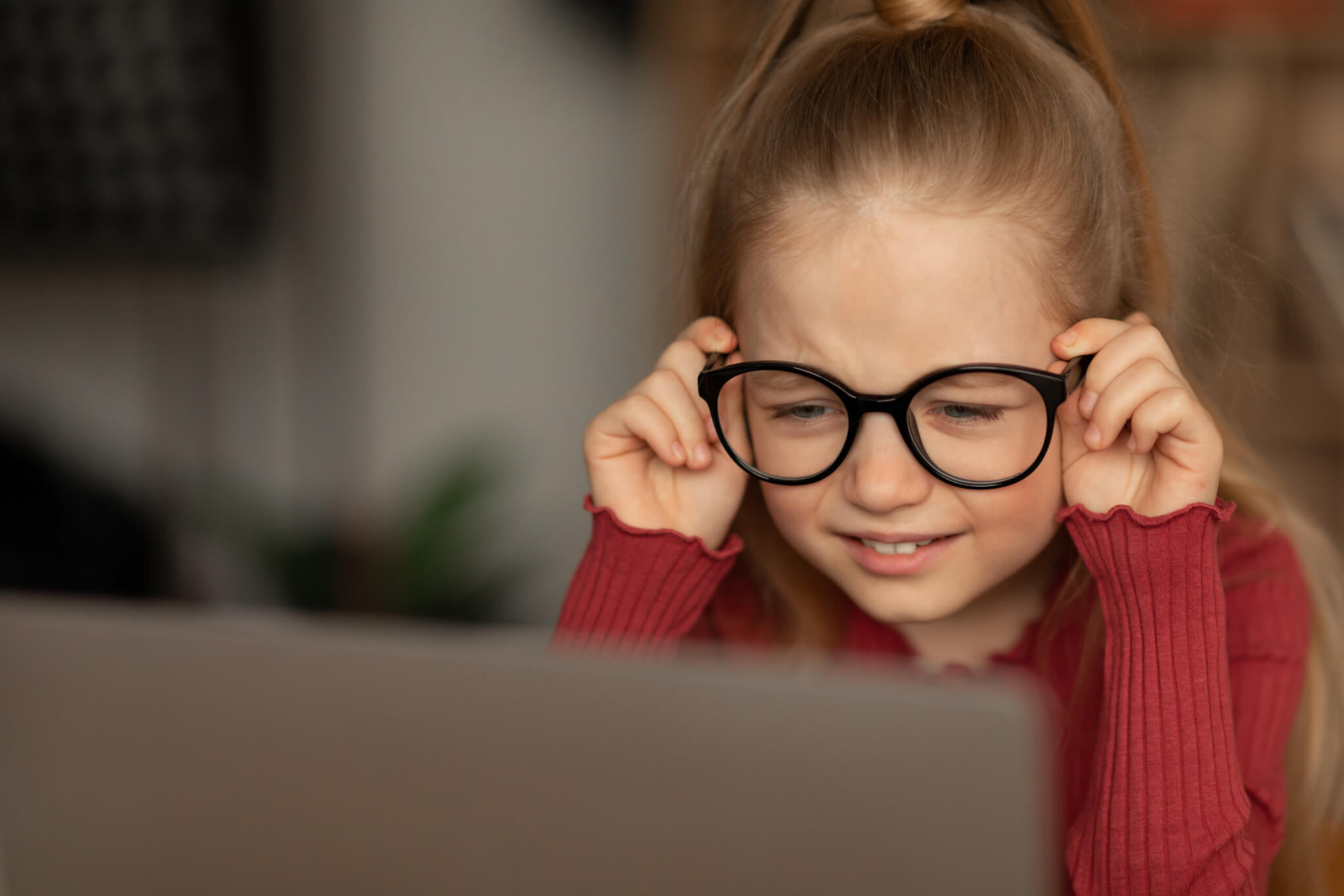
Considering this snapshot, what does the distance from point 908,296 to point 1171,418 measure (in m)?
0.17

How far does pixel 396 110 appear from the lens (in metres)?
2.39

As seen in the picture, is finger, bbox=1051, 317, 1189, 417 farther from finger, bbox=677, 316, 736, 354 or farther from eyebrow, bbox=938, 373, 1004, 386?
finger, bbox=677, 316, 736, 354

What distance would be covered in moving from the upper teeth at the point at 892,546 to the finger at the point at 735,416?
11 cm

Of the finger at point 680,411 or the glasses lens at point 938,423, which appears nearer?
the glasses lens at point 938,423

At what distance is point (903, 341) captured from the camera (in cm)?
70

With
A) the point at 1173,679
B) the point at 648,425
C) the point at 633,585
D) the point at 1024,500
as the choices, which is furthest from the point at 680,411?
the point at 1173,679

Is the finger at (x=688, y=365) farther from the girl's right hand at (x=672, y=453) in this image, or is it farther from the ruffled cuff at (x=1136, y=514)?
the ruffled cuff at (x=1136, y=514)

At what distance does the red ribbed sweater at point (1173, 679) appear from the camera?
2.29 feet

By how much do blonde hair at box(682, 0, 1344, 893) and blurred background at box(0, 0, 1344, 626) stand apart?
96cm

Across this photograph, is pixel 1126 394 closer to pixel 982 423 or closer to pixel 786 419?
pixel 982 423

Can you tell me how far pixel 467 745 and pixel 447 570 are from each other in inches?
66.2

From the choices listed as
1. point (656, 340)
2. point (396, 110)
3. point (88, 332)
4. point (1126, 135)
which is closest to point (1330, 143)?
point (656, 340)

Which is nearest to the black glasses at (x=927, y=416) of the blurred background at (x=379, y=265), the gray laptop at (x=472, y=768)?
the gray laptop at (x=472, y=768)

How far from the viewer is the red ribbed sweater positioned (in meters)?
0.70
